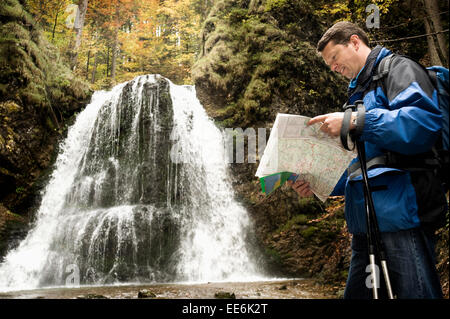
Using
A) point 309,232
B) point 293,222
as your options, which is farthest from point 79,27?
point 309,232

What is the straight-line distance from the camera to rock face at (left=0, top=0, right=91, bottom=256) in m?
8.76

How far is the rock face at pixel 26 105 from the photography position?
876 centimetres

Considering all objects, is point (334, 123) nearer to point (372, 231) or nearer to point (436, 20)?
point (372, 231)

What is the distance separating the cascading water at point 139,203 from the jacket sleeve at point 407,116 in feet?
20.8

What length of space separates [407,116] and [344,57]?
58cm

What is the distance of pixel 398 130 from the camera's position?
1.08m

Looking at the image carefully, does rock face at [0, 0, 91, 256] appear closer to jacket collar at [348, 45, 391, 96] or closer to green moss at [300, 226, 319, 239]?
green moss at [300, 226, 319, 239]

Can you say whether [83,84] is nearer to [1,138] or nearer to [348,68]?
[1,138]

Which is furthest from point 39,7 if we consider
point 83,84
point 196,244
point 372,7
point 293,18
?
point 372,7

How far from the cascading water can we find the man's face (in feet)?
20.2

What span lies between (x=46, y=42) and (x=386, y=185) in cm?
1345

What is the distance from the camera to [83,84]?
37.9ft

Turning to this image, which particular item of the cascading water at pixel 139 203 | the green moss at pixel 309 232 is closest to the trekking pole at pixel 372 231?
the cascading water at pixel 139 203

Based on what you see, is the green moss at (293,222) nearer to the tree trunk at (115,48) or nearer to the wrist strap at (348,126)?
the wrist strap at (348,126)
